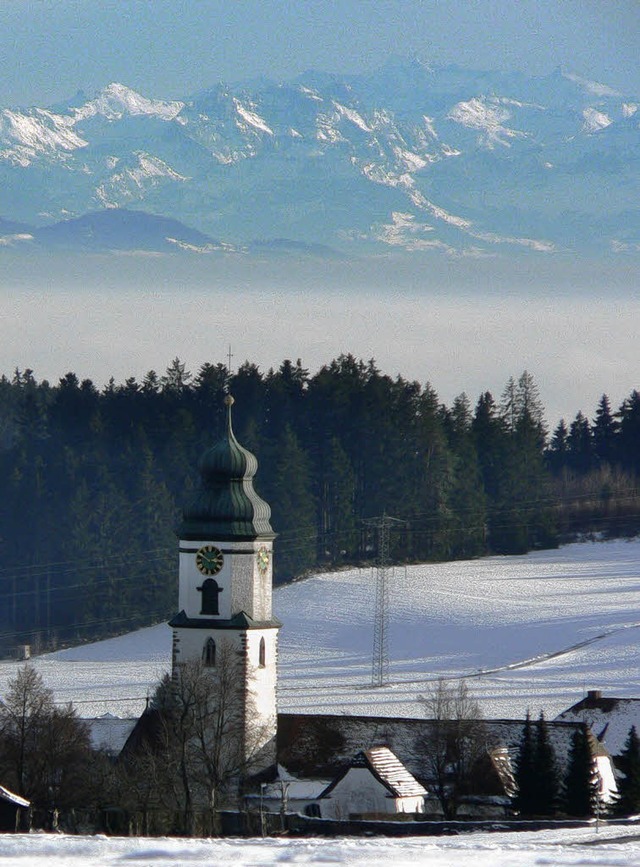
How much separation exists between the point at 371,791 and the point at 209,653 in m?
6.60

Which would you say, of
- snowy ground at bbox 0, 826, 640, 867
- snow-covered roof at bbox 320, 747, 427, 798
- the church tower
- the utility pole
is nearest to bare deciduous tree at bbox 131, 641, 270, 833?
the church tower

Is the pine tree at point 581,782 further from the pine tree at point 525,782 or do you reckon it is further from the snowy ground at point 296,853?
the snowy ground at point 296,853

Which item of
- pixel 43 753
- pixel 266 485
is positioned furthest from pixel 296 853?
pixel 266 485

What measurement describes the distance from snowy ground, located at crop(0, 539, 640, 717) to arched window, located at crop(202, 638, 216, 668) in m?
17.0

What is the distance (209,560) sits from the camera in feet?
228

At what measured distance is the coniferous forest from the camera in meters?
132

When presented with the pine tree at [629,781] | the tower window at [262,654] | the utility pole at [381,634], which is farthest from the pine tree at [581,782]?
the utility pole at [381,634]

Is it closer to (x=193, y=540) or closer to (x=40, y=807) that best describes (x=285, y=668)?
(x=193, y=540)

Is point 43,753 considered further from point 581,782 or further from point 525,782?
point 581,782

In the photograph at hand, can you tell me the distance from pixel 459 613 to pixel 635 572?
15984 mm

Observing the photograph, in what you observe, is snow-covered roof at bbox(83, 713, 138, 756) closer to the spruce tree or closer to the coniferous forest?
the spruce tree

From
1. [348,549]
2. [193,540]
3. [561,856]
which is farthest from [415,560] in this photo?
[561,856]

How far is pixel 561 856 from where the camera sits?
127ft

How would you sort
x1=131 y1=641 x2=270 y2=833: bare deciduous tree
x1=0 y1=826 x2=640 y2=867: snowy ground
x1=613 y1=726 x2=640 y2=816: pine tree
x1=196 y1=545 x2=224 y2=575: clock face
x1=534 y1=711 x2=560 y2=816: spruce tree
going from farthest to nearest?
1. x1=196 y1=545 x2=224 y2=575: clock face
2. x1=131 y1=641 x2=270 y2=833: bare deciduous tree
3. x1=534 y1=711 x2=560 y2=816: spruce tree
4. x1=613 y1=726 x2=640 y2=816: pine tree
5. x1=0 y1=826 x2=640 y2=867: snowy ground
